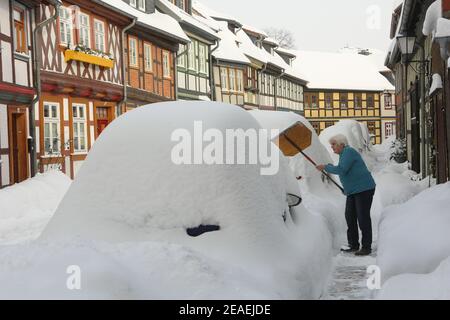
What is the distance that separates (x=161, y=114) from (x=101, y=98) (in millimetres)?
15229

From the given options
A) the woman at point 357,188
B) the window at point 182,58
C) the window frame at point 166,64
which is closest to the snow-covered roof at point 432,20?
the woman at point 357,188

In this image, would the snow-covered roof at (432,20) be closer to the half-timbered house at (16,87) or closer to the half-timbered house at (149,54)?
the half-timbered house at (16,87)

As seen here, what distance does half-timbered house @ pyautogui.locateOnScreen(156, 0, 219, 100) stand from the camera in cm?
2638

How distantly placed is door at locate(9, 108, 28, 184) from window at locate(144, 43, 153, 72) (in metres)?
8.18

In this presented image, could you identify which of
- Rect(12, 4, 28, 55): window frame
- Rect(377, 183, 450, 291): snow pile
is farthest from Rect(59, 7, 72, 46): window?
Rect(377, 183, 450, 291): snow pile

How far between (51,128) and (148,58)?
23.3 feet

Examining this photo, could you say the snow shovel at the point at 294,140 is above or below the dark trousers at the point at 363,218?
above

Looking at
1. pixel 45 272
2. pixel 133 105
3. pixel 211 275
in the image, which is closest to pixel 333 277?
pixel 211 275

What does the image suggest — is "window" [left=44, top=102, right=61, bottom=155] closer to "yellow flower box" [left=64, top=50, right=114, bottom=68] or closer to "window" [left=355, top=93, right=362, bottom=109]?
"yellow flower box" [left=64, top=50, right=114, bottom=68]

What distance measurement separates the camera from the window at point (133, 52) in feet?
71.0

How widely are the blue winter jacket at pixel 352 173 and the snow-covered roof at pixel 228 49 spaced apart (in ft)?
78.3

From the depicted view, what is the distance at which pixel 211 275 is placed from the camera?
330cm

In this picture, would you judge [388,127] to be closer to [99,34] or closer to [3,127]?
[99,34]
